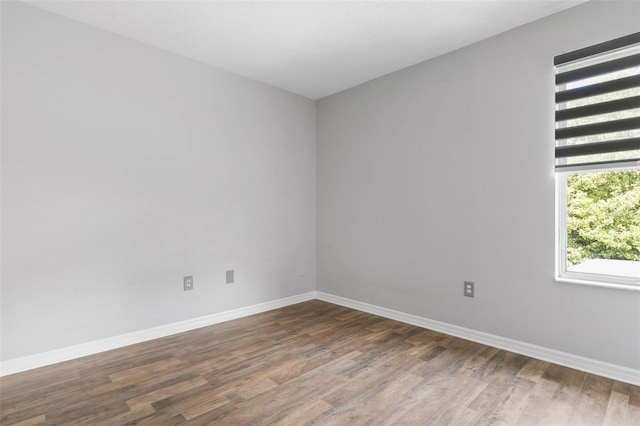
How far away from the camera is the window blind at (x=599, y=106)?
2.11 metres

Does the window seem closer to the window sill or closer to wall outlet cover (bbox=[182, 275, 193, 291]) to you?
the window sill

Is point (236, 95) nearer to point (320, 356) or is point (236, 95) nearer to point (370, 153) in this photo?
point (370, 153)

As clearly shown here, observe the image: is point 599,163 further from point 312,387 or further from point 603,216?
point 312,387

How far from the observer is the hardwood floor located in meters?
1.76

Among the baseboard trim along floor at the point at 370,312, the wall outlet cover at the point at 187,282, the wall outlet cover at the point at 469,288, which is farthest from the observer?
the wall outlet cover at the point at 187,282

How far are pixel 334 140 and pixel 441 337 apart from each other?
2.41m

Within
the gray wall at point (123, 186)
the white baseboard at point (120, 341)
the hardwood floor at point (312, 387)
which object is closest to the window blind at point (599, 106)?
the hardwood floor at point (312, 387)

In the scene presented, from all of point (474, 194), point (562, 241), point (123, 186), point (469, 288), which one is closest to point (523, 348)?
Result: point (469, 288)

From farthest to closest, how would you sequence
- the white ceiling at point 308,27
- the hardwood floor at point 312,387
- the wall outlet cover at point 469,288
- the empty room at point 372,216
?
the wall outlet cover at point 469,288 → the white ceiling at point 308,27 → the empty room at point 372,216 → the hardwood floor at point 312,387

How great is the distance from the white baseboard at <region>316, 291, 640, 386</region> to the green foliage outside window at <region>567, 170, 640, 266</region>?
67cm

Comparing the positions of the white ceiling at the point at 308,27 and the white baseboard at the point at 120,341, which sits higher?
the white ceiling at the point at 308,27

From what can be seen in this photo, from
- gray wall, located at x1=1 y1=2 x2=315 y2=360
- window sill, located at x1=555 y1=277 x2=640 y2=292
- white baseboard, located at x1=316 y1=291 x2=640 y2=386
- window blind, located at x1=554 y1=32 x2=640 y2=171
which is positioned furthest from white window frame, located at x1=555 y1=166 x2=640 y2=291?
gray wall, located at x1=1 y1=2 x2=315 y2=360

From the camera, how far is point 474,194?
2799 millimetres

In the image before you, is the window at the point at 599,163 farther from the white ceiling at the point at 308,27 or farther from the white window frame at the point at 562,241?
the white ceiling at the point at 308,27
